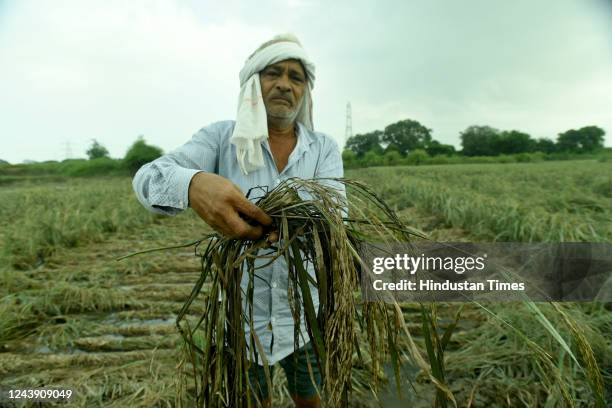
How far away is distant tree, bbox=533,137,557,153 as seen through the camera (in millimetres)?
39969

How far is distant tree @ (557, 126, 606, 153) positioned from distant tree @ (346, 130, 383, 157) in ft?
64.5

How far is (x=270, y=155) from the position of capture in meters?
1.38

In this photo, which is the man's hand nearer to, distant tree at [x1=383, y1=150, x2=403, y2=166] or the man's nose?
the man's nose

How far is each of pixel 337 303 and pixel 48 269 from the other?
375 centimetres

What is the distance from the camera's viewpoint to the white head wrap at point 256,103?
1252 millimetres

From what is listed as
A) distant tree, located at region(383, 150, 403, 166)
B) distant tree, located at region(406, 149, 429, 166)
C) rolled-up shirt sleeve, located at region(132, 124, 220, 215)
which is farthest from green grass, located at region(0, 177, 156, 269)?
distant tree, located at region(406, 149, 429, 166)

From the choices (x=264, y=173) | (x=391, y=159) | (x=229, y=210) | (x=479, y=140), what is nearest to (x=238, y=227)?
(x=229, y=210)

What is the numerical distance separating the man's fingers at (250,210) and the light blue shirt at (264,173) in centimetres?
27

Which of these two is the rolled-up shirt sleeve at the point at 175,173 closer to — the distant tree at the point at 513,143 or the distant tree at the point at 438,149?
the distant tree at the point at 438,149

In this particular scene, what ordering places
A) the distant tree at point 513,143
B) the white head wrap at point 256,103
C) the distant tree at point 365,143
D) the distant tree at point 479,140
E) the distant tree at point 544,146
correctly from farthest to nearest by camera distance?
the distant tree at point 365,143
the distant tree at point 479,140
the distant tree at point 513,143
the distant tree at point 544,146
the white head wrap at point 256,103

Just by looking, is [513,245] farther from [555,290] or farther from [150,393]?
[150,393]

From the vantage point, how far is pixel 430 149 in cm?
4588

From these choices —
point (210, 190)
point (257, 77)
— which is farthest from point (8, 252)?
point (210, 190)

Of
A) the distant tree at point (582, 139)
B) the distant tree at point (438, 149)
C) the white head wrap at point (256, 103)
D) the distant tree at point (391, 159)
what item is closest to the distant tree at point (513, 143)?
the distant tree at point (582, 139)
